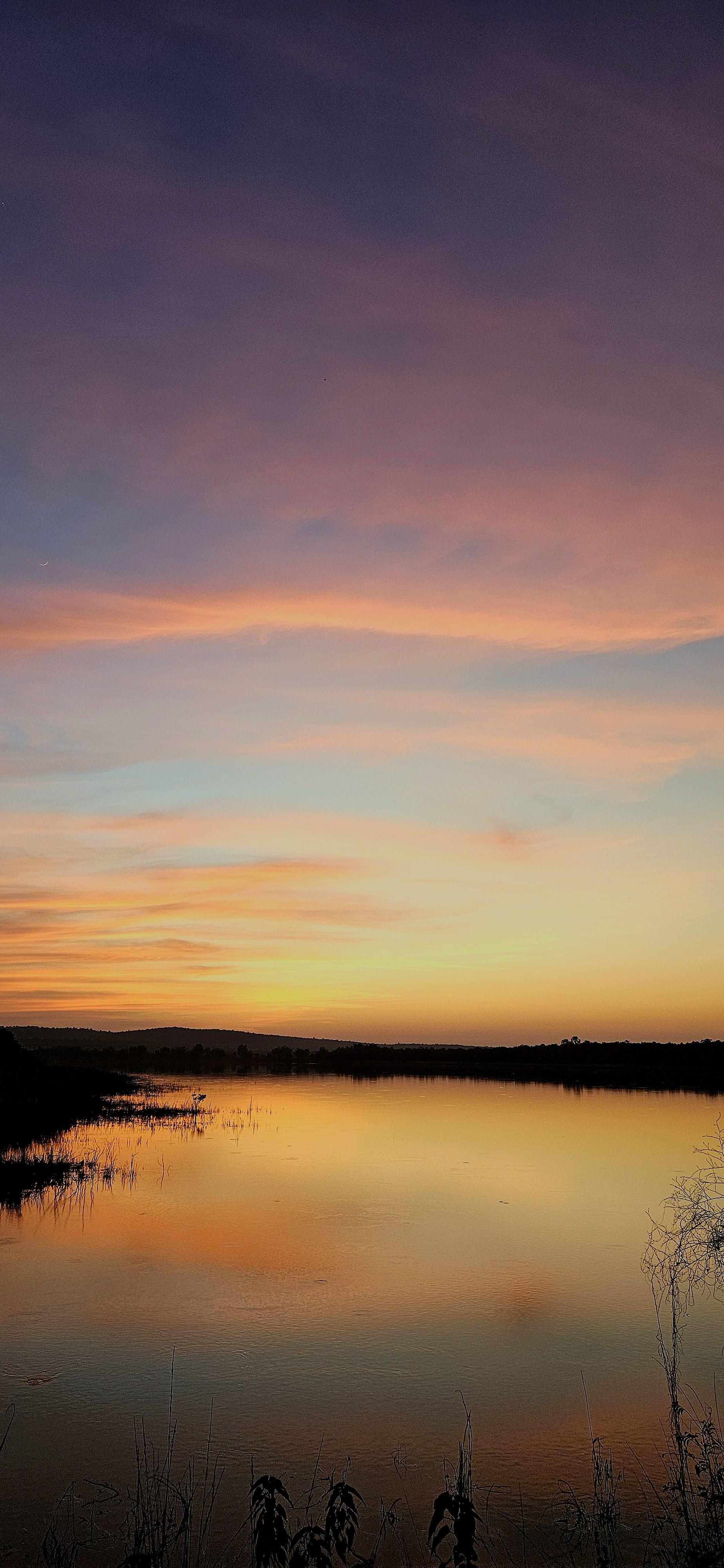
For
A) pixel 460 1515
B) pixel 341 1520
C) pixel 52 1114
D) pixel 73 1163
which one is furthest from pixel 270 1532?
pixel 52 1114

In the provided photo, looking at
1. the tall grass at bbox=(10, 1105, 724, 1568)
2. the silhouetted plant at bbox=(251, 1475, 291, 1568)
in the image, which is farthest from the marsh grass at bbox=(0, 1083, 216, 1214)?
the silhouetted plant at bbox=(251, 1475, 291, 1568)

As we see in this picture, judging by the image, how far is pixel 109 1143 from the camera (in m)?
30.9

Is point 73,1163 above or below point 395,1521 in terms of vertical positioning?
below

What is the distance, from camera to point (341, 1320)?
43.4ft

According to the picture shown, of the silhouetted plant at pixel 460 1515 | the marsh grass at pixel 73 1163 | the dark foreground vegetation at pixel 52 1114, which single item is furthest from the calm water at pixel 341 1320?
the dark foreground vegetation at pixel 52 1114

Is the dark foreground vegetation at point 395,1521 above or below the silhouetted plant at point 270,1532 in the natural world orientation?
below

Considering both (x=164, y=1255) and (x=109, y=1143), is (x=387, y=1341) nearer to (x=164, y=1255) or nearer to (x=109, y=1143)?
(x=164, y=1255)

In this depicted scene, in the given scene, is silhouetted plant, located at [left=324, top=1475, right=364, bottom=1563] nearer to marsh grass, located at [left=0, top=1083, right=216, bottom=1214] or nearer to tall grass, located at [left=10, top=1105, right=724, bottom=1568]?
tall grass, located at [left=10, top=1105, right=724, bottom=1568]

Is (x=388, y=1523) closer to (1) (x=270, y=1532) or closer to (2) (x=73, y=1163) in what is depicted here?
(1) (x=270, y=1532)

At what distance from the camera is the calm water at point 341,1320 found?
941 cm

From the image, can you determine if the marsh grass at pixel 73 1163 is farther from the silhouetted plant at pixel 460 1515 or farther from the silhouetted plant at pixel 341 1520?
the silhouetted plant at pixel 341 1520

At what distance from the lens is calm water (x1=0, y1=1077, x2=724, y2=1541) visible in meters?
9.41

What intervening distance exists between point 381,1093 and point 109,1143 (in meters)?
27.3

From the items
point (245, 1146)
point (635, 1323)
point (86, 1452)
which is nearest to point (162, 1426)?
point (86, 1452)
